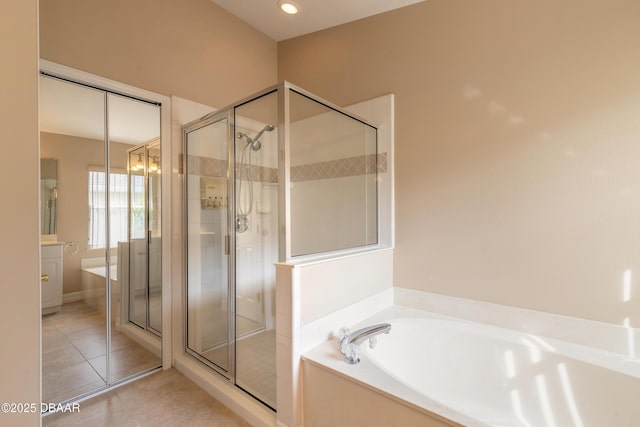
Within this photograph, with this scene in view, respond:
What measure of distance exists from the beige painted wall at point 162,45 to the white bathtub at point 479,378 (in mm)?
2232

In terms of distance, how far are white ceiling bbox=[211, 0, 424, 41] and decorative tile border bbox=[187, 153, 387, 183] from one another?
1189 millimetres

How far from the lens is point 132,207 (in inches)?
81.8

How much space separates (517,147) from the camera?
1.75 m

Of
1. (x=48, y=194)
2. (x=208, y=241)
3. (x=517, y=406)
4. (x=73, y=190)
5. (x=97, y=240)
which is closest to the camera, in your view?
(x=517, y=406)

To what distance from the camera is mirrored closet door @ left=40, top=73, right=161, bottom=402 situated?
1711 millimetres

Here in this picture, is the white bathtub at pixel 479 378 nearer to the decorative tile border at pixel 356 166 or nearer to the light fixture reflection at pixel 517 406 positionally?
the light fixture reflection at pixel 517 406

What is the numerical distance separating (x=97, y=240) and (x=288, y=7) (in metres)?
2.33

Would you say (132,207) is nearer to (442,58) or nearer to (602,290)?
(442,58)

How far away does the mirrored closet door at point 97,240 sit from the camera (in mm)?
1711

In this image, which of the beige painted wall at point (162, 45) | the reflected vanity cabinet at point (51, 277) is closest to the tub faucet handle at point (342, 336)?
the reflected vanity cabinet at point (51, 277)

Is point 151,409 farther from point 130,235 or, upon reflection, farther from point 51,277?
point 130,235

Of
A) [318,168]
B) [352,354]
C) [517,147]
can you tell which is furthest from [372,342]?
[517,147]

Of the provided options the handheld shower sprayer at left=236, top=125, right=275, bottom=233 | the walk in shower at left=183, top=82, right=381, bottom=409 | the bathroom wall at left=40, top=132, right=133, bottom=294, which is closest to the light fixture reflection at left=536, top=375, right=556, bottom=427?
the walk in shower at left=183, top=82, right=381, bottom=409

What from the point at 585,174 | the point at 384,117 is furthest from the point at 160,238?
the point at 585,174
